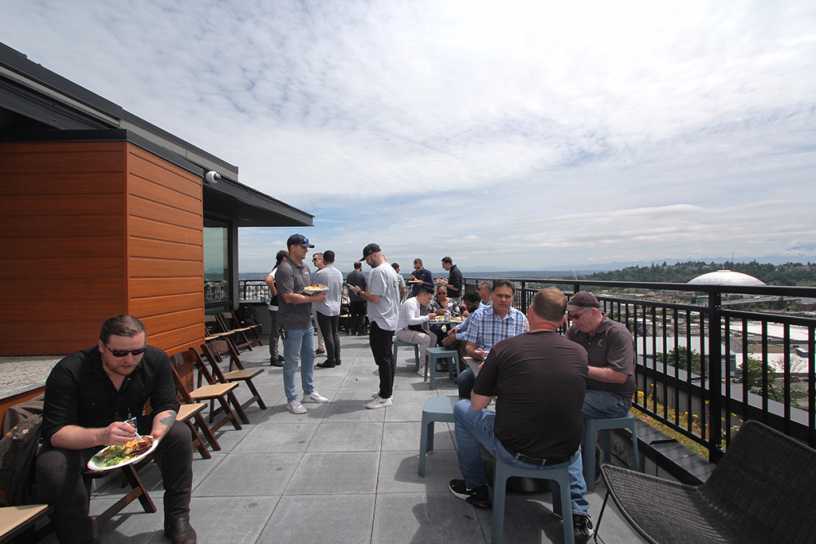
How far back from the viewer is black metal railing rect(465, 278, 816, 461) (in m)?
2.10

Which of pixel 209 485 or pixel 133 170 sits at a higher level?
pixel 133 170

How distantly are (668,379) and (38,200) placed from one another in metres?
5.22

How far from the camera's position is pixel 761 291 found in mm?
2021

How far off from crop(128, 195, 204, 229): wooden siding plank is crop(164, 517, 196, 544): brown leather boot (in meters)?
2.39

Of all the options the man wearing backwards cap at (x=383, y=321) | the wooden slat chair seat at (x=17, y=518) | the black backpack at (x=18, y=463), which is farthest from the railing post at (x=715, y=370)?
the black backpack at (x=18, y=463)

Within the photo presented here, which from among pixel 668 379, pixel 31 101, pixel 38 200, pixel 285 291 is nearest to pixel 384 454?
pixel 285 291

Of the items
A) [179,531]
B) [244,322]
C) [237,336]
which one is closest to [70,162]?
[179,531]

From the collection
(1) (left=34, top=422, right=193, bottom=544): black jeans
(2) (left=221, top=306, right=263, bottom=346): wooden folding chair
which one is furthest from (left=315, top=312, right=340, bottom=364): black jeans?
(1) (left=34, top=422, right=193, bottom=544): black jeans

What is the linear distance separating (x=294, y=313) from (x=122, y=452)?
90.9 inches

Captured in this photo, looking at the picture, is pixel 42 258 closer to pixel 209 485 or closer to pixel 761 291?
pixel 209 485

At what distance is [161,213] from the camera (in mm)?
3865

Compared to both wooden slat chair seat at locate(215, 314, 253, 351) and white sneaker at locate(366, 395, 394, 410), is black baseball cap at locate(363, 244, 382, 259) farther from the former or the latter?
wooden slat chair seat at locate(215, 314, 253, 351)

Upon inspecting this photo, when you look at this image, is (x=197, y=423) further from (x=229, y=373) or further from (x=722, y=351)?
(x=722, y=351)

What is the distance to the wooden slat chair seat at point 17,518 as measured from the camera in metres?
1.71
